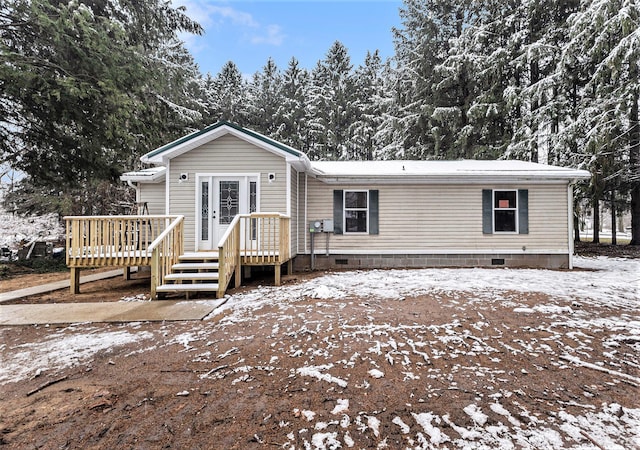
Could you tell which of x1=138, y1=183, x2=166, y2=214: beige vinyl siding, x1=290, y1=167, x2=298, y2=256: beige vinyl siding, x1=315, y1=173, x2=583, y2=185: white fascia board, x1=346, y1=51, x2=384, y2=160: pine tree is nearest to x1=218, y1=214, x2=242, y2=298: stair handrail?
x1=290, y1=167, x2=298, y2=256: beige vinyl siding

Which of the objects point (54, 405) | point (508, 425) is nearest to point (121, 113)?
→ point (54, 405)

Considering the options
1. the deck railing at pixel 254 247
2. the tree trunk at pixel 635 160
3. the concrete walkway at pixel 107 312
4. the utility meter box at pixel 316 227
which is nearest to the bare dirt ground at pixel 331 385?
the concrete walkway at pixel 107 312

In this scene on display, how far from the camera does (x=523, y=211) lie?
8664 millimetres

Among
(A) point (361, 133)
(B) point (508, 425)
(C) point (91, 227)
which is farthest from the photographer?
(A) point (361, 133)

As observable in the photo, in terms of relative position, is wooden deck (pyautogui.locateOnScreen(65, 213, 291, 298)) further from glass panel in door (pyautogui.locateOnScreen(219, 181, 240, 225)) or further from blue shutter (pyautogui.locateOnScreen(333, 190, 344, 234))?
blue shutter (pyautogui.locateOnScreen(333, 190, 344, 234))

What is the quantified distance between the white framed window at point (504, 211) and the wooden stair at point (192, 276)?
743 centimetres

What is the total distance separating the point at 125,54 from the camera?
9.60m

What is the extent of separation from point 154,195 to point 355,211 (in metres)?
5.60

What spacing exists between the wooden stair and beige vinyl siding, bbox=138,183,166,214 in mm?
2899

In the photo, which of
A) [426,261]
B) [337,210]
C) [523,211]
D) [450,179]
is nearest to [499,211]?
[523,211]

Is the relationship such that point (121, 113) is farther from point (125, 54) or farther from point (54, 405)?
point (54, 405)

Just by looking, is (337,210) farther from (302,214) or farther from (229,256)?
(229,256)

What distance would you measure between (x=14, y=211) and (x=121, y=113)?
1240 cm

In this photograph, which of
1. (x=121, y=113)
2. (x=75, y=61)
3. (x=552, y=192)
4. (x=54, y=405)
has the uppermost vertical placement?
(x=75, y=61)
